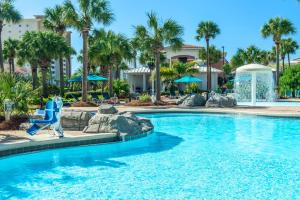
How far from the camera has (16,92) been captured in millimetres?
14227

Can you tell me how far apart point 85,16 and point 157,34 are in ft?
18.2

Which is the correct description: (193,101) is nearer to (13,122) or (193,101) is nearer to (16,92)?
(16,92)

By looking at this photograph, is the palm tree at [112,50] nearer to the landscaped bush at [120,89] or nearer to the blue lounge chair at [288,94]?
the landscaped bush at [120,89]

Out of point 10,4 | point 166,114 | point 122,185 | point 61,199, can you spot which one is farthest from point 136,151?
point 10,4

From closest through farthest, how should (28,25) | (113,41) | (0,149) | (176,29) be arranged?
1. (0,149)
2. (176,29)
3. (113,41)
4. (28,25)

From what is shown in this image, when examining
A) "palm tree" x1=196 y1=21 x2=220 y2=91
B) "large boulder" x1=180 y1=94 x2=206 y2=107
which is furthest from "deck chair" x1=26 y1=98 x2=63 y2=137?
"palm tree" x1=196 y1=21 x2=220 y2=91

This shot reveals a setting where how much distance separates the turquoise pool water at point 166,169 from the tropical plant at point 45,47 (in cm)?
1965

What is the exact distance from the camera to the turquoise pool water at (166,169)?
727cm

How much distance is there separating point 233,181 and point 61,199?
361 cm

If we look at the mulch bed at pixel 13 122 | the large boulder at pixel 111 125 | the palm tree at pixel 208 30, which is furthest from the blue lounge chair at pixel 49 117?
the palm tree at pixel 208 30

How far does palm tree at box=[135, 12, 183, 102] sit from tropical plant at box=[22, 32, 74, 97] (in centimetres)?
744

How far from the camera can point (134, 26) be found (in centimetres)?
2905

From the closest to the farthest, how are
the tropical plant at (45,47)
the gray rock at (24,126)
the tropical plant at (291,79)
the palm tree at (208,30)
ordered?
1. the gray rock at (24,126)
2. the tropical plant at (45,47)
3. the tropical plant at (291,79)
4. the palm tree at (208,30)

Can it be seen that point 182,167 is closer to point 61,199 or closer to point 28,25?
point 61,199
